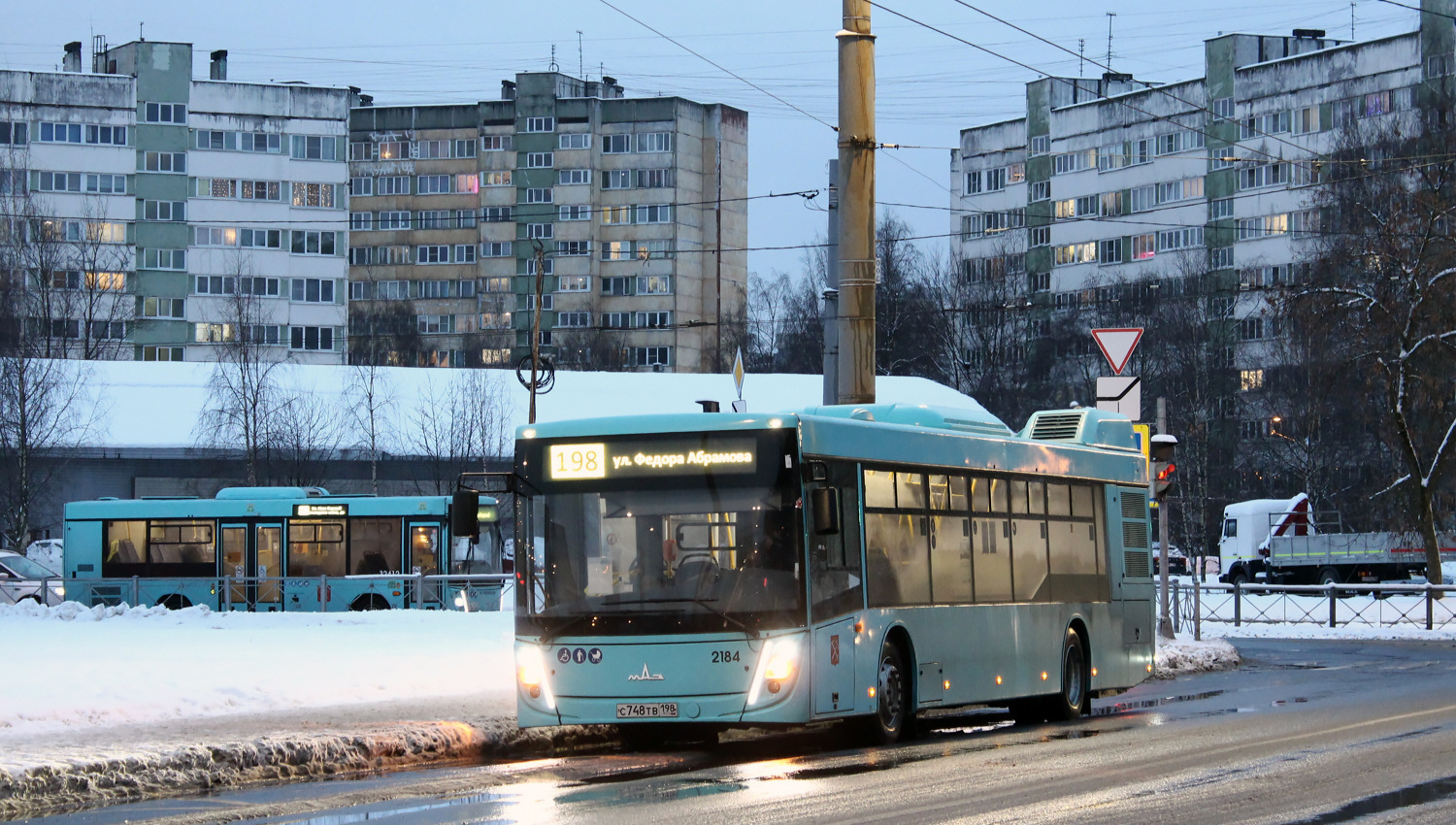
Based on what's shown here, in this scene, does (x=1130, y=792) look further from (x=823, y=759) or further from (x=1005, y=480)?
(x=1005, y=480)

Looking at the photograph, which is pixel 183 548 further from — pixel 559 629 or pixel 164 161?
pixel 164 161

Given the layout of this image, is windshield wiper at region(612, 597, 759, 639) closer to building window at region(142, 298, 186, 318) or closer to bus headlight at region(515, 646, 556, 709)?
bus headlight at region(515, 646, 556, 709)

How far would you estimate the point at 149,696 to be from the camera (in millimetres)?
16141

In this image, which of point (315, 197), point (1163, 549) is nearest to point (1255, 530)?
point (1163, 549)

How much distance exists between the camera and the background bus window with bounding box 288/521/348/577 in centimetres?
3888

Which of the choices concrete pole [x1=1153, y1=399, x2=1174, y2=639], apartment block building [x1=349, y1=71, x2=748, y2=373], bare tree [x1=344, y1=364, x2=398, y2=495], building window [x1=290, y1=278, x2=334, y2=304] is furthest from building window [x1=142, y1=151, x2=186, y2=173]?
concrete pole [x1=1153, y1=399, x2=1174, y2=639]

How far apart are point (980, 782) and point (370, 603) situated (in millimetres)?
27246

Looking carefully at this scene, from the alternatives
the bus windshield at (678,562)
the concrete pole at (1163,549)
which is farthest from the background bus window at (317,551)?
the bus windshield at (678,562)

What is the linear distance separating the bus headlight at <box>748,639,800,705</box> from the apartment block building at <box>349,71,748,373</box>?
324 ft

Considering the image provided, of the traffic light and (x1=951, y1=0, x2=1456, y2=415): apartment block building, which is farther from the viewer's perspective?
(x1=951, y1=0, x2=1456, y2=415): apartment block building

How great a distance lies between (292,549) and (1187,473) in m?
53.0

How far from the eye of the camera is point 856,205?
1714 centimetres

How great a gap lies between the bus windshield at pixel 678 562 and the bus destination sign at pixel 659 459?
0.43 feet

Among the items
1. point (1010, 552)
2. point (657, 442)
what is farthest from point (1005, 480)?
point (657, 442)
